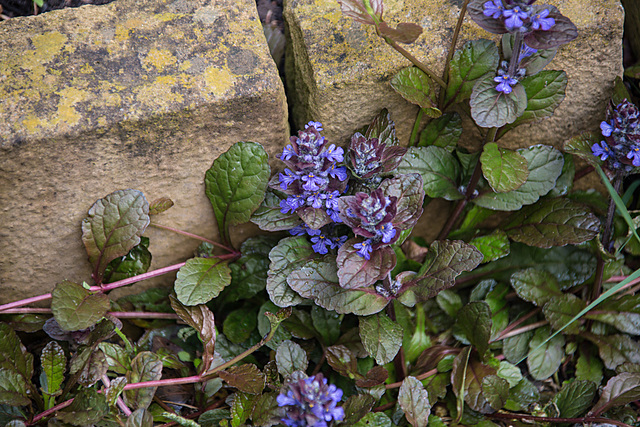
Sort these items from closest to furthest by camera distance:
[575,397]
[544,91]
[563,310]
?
1. [544,91]
2. [575,397]
3. [563,310]

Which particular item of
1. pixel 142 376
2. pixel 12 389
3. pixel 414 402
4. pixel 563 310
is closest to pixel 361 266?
pixel 414 402

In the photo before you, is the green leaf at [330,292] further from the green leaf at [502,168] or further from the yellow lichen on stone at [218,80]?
the yellow lichen on stone at [218,80]

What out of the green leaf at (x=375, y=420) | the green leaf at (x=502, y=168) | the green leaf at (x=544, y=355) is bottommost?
the green leaf at (x=544, y=355)

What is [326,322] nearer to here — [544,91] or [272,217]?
[272,217]

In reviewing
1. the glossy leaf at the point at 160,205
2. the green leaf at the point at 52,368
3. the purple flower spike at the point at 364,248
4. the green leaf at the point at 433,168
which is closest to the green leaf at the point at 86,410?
the green leaf at the point at 52,368

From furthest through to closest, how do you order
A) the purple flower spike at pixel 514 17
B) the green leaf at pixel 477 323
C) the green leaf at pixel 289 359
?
the green leaf at pixel 477 323 → the green leaf at pixel 289 359 → the purple flower spike at pixel 514 17

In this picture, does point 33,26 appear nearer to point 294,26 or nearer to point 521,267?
point 294,26
